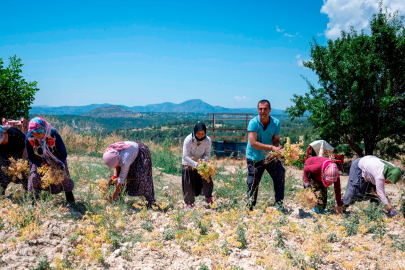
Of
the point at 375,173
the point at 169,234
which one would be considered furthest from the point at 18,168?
the point at 375,173

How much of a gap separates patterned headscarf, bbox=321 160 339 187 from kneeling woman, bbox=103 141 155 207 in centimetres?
257

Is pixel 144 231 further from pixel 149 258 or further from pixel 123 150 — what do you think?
pixel 123 150

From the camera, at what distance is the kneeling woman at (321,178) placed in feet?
12.1

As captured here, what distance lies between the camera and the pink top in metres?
3.84

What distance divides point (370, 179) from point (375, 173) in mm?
196

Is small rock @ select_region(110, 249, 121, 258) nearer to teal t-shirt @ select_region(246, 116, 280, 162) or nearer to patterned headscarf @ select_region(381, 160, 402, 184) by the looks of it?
teal t-shirt @ select_region(246, 116, 280, 162)

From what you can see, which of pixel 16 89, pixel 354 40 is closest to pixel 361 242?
pixel 354 40

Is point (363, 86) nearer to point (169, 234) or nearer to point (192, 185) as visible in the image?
point (192, 185)

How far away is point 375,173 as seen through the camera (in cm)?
396

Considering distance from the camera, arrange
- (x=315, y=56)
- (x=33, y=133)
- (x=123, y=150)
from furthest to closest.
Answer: (x=315, y=56), (x=123, y=150), (x=33, y=133)

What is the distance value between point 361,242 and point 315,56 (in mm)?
7426

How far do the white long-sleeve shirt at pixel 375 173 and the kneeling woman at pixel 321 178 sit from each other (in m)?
0.54

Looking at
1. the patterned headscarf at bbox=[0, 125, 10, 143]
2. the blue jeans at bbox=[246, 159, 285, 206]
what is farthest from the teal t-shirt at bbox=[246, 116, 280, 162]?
the patterned headscarf at bbox=[0, 125, 10, 143]

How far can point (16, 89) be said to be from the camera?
7754 millimetres
